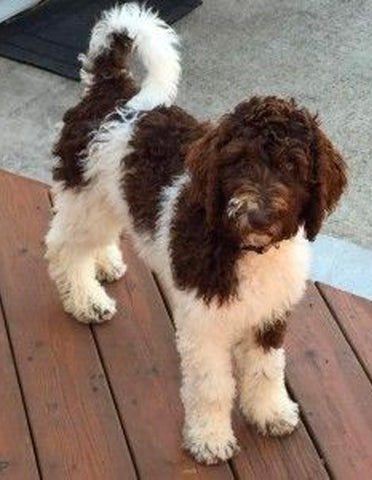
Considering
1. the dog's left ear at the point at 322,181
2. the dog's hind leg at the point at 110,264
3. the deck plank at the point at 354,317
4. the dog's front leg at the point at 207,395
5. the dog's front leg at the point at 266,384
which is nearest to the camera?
the dog's left ear at the point at 322,181

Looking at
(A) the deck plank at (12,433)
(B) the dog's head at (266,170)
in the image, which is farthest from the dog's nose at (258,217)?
(A) the deck plank at (12,433)

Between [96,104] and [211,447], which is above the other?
[96,104]

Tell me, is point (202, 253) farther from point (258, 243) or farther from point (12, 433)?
point (12, 433)

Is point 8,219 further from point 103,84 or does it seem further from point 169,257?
point 169,257

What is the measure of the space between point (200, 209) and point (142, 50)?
642 millimetres

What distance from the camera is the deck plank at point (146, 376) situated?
106 inches

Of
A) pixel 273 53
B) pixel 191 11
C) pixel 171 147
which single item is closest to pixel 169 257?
pixel 171 147

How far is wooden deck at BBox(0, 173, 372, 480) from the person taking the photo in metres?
2.69

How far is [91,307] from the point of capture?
3.09m

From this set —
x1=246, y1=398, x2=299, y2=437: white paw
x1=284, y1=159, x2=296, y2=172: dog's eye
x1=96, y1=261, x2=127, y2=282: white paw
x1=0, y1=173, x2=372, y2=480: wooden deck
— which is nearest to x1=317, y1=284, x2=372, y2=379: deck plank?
x1=0, y1=173, x2=372, y2=480: wooden deck

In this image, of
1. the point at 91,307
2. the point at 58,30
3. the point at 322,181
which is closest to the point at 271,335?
the point at 322,181

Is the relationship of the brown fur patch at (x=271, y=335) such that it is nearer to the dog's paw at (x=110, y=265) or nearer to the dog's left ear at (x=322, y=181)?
the dog's left ear at (x=322, y=181)

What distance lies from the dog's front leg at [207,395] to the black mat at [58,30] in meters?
2.23

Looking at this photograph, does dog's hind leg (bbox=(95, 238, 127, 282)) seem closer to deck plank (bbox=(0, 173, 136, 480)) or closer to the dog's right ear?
deck plank (bbox=(0, 173, 136, 480))
